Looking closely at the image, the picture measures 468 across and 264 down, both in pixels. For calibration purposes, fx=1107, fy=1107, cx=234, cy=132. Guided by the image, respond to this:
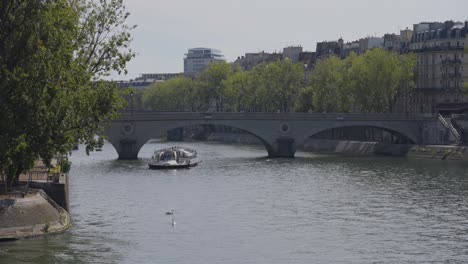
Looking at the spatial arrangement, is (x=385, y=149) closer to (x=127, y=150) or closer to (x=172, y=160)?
(x=172, y=160)

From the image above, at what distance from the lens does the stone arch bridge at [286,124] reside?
9856cm

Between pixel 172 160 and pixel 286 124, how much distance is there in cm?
1747

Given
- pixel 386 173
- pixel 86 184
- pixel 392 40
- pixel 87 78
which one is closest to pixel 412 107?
pixel 392 40

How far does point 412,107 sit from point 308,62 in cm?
5020

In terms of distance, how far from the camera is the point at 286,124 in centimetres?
10244

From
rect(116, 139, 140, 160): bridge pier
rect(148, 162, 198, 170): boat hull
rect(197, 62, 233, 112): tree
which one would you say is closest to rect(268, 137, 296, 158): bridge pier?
rect(116, 139, 140, 160): bridge pier

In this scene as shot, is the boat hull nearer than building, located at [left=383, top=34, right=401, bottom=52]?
Yes

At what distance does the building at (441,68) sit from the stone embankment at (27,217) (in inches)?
2889

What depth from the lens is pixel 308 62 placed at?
6831 inches

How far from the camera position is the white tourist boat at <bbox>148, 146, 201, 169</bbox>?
85.9 metres

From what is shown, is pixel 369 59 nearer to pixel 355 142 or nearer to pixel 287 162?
pixel 355 142

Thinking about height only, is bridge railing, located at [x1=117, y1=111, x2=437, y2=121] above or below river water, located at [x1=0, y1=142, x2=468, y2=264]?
above

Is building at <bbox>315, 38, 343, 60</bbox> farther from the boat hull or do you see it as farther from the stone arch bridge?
the boat hull

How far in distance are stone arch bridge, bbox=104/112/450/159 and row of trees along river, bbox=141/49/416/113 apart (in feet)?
31.8
